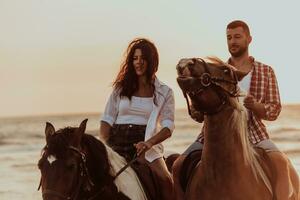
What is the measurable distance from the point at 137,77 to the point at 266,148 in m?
1.33

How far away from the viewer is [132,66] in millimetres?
7105

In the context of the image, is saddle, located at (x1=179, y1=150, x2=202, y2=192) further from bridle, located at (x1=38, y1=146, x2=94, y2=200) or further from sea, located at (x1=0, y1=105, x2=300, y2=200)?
sea, located at (x1=0, y1=105, x2=300, y2=200)

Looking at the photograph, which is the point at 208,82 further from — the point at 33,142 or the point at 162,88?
the point at 33,142

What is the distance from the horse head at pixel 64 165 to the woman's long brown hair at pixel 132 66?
52.7 inches

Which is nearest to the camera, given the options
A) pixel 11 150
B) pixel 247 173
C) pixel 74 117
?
pixel 247 173

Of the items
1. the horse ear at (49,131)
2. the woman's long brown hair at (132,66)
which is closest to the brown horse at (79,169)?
the horse ear at (49,131)

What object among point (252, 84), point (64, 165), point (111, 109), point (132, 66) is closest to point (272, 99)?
point (252, 84)

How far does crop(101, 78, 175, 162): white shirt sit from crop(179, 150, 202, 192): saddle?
0.39 meters

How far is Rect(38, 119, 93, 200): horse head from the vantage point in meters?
A: 5.53

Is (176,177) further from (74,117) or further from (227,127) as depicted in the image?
(74,117)

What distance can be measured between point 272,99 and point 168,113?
953mm

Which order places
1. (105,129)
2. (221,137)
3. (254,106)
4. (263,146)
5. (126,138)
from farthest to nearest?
(105,129)
(126,138)
(263,146)
(254,106)
(221,137)

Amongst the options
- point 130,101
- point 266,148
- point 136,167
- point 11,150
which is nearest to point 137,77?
point 130,101

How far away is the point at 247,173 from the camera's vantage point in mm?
Result: 6105
